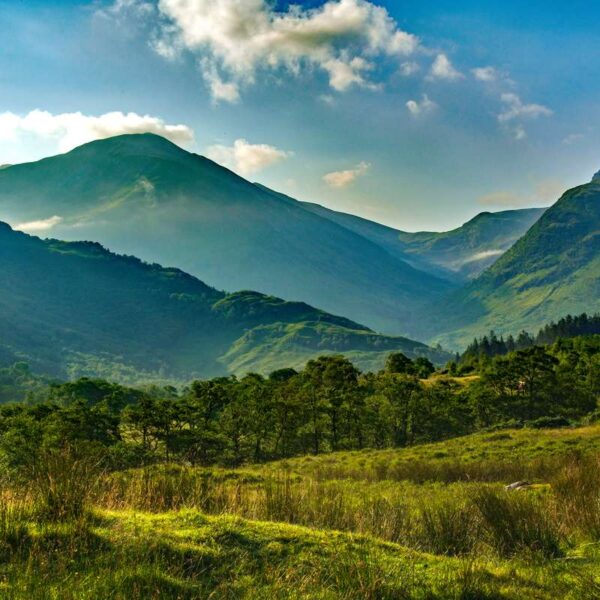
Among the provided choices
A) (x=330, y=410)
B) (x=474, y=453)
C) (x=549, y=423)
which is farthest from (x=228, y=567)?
(x=330, y=410)

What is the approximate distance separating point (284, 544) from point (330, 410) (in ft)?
215

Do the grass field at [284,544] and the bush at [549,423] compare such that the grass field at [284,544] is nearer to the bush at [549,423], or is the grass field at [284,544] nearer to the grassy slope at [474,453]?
the grassy slope at [474,453]

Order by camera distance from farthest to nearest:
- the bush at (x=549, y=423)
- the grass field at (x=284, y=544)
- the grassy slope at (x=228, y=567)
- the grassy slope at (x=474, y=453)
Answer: the bush at (x=549, y=423), the grassy slope at (x=474, y=453), the grass field at (x=284, y=544), the grassy slope at (x=228, y=567)

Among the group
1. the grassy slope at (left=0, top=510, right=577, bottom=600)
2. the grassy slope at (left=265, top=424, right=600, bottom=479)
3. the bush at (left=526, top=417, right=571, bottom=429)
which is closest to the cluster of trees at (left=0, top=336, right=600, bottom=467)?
the bush at (left=526, top=417, right=571, bottom=429)

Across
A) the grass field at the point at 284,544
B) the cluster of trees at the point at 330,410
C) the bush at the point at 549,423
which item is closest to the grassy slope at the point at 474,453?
the bush at the point at 549,423

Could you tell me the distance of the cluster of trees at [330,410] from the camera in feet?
205

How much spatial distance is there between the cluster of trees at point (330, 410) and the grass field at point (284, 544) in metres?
49.0

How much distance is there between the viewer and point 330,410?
74.9m

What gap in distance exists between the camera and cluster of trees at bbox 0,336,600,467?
6238 cm

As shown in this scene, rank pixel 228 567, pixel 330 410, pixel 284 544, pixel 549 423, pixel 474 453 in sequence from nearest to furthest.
A: 1. pixel 228 567
2. pixel 284 544
3. pixel 474 453
4. pixel 549 423
5. pixel 330 410

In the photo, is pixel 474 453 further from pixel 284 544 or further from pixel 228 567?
pixel 228 567

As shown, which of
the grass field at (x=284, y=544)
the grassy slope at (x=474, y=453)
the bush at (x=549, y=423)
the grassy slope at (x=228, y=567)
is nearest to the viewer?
Answer: the grassy slope at (x=228, y=567)

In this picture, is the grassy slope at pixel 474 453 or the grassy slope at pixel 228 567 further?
the grassy slope at pixel 474 453

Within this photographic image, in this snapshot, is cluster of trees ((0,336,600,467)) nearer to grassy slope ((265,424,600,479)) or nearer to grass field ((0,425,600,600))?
grassy slope ((265,424,600,479))
